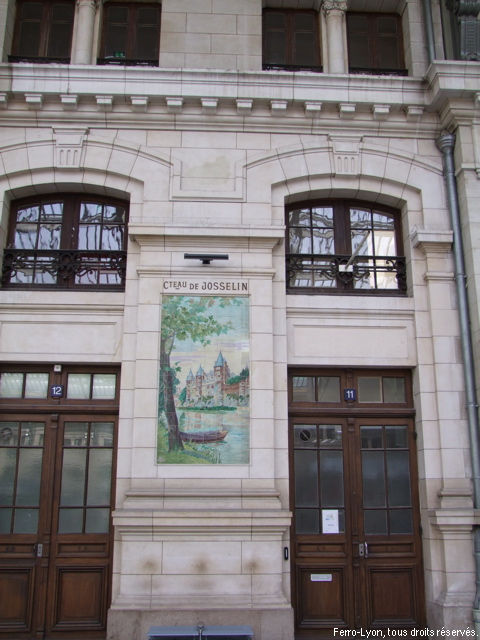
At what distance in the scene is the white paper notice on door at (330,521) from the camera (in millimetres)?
9461

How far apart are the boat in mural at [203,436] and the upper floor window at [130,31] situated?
6539 mm

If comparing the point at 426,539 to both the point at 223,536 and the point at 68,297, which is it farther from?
the point at 68,297

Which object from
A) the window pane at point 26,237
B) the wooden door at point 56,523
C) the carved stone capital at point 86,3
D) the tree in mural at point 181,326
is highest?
the carved stone capital at point 86,3

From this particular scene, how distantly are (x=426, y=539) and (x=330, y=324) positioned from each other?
3.47 meters

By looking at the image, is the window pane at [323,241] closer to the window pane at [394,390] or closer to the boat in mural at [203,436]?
the window pane at [394,390]

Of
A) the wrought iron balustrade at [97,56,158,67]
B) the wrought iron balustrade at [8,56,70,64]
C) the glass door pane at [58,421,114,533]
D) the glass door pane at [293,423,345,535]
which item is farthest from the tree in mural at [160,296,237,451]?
the wrought iron balustrade at [8,56,70,64]

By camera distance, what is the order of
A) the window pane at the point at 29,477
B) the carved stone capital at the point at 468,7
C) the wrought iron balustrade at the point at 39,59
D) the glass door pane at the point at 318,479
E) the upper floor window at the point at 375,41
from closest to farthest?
the window pane at the point at 29,477
the glass door pane at the point at 318,479
the carved stone capital at the point at 468,7
the wrought iron balustrade at the point at 39,59
the upper floor window at the point at 375,41

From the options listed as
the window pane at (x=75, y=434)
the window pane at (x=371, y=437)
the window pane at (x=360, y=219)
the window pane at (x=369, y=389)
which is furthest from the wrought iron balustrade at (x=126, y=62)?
the window pane at (x=371, y=437)

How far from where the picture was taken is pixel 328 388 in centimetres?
1002

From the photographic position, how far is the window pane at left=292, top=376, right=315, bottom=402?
32.7ft

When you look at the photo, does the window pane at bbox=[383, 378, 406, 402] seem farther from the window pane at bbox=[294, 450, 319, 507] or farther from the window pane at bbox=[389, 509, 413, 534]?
the window pane at bbox=[389, 509, 413, 534]

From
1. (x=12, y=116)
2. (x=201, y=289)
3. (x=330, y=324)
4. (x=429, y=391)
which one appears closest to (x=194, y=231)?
(x=201, y=289)

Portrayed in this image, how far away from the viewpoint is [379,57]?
1161cm

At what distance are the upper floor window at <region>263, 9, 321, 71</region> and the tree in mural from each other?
466 centimetres
